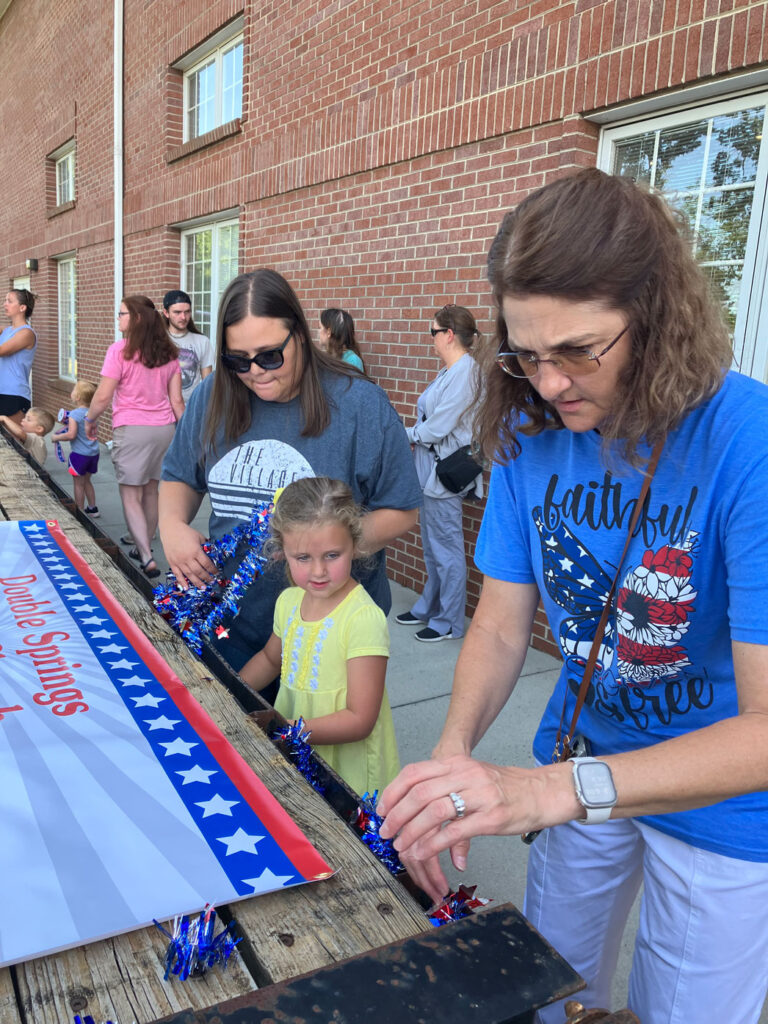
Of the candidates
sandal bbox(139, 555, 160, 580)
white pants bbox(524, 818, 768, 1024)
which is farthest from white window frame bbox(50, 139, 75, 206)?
white pants bbox(524, 818, 768, 1024)

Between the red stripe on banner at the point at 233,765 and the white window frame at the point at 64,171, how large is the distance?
1136cm

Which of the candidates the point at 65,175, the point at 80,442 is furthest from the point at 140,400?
the point at 65,175

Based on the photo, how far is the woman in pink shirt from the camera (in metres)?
5.28

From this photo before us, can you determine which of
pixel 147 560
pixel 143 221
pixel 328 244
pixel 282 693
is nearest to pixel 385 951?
pixel 282 693

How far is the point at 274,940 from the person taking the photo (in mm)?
1012

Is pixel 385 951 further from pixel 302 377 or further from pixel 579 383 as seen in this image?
pixel 302 377

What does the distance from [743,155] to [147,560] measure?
14.2 feet

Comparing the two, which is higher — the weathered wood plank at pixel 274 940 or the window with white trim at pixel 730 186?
the window with white trim at pixel 730 186

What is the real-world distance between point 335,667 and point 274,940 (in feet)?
3.43

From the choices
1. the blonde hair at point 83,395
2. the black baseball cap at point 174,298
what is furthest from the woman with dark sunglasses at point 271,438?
the blonde hair at point 83,395

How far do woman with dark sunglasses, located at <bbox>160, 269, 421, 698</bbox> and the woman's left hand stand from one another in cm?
115

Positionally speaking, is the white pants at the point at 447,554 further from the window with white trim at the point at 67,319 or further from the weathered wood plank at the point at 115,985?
the window with white trim at the point at 67,319

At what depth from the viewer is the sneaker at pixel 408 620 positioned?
4.70 meters

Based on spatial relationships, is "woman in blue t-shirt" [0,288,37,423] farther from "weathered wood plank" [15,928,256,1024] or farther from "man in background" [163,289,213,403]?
"weathered wood plank" [15,928,256,1024]
